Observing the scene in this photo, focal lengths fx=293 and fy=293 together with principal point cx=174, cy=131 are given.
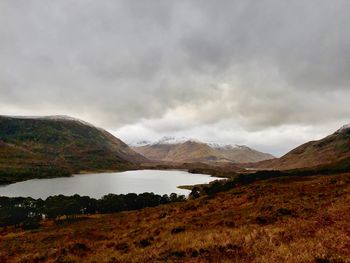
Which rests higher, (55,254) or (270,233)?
(270,233)

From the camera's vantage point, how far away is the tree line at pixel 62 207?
11612 cm

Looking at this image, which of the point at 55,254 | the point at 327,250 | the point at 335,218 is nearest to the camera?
the point at 327,250

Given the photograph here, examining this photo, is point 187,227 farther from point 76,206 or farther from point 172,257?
point 76,206

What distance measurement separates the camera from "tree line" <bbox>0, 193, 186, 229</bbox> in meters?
116

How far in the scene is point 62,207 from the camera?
402 ft

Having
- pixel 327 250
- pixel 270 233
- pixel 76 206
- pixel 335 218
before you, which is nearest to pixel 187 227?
pixel 270 233

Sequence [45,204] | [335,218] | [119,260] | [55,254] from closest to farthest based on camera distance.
Answer: [119,260], [335,218], [55,254], [45,204]

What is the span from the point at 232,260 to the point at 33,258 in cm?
2087

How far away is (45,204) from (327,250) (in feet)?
451

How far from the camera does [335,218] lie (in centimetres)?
2614

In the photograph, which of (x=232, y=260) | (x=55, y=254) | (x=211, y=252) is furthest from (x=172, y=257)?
(x=55, y=254)

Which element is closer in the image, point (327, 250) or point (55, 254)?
point (327, 250)

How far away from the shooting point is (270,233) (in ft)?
73.8

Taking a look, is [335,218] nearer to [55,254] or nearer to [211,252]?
[211,252]
